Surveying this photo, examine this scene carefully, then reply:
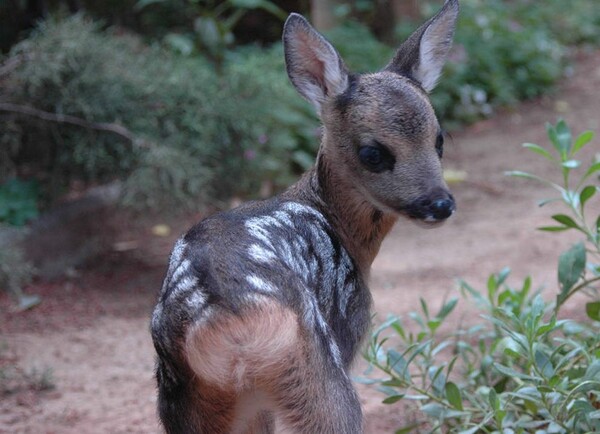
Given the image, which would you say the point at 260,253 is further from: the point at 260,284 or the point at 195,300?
the point at 195,300

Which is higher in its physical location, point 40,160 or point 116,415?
point 40,160

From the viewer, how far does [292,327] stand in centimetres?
319

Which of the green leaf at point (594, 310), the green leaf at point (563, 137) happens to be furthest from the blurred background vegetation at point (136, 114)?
the green leaf at point (594, 310)

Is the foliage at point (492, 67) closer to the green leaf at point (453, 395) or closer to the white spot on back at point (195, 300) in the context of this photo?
the green leaf at point (453, 395)

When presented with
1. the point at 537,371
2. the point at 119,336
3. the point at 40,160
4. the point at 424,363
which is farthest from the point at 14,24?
the point at 537,371

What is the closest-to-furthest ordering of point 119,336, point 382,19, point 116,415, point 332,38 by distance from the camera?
point 116,415
point 119,336
point 332,38
point 382,19

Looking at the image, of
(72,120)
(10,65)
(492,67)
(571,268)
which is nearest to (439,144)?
(571,268)

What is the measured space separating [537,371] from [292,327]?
1.21 metres

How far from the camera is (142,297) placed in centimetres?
742

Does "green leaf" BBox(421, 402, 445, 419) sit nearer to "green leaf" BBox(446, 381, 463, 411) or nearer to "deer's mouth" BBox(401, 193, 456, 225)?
"green leaf" BBox(446, 381, 463, 411)

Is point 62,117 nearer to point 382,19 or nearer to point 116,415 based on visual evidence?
point 116,415

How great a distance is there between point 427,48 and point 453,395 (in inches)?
65.7

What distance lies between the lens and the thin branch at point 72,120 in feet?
23.8

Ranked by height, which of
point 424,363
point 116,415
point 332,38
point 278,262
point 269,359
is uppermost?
point 332,38
